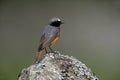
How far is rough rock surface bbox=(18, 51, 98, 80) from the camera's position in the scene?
4.68 metres

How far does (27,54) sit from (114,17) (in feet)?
7.19

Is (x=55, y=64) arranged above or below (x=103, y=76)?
above

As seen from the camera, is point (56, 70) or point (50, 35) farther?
point (50, 35)

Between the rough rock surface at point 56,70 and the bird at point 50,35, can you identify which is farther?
the bird at point 50,35

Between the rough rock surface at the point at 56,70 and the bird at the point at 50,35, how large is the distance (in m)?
0.33

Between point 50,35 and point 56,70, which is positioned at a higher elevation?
point 50,35

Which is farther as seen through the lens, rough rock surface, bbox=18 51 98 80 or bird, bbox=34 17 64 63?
bird, bbox=34 17 64 63

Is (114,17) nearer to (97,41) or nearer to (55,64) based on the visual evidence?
(97,41)

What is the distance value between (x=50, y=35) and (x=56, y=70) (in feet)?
2.51

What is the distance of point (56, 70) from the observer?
4770 mm

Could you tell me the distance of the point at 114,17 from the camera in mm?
10133

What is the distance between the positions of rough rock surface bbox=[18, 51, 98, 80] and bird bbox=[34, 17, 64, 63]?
1.09ft

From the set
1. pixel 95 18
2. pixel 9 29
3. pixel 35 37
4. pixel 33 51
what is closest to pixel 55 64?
pixel 33 51

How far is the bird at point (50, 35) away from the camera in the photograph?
5363 millimetres
